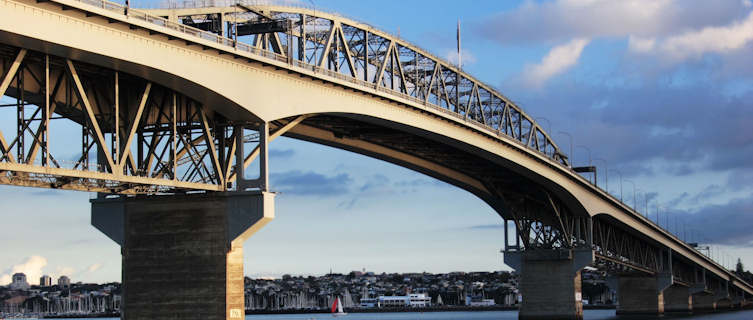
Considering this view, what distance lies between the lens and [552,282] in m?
98.1

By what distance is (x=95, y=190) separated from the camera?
40.9 metres

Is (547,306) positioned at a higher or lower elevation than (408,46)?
lower

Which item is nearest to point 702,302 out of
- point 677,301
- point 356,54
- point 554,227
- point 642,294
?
point 677,301

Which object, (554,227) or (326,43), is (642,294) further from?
(326,43)

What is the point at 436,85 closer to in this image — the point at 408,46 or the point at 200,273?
the point at 408,46

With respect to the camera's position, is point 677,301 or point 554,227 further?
point 677,301

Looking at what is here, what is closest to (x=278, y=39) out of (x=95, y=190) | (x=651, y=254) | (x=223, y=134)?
(x=223, y=134)

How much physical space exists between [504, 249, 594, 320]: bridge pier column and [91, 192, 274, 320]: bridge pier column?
2230 inches

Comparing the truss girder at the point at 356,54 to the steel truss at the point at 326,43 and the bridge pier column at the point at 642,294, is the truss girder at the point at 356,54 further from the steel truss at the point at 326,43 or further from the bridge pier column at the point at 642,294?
the bridge pier column at the point at 642,294

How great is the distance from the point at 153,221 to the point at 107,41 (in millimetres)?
11287

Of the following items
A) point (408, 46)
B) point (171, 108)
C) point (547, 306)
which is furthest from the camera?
point (547, 306)

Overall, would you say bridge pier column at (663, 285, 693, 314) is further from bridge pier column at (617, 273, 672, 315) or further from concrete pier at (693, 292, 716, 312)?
bridge pier column at (617, 273, 672, 315)

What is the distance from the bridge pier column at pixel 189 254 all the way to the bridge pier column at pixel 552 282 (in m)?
56.6

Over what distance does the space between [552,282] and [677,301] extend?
54.2 meters
